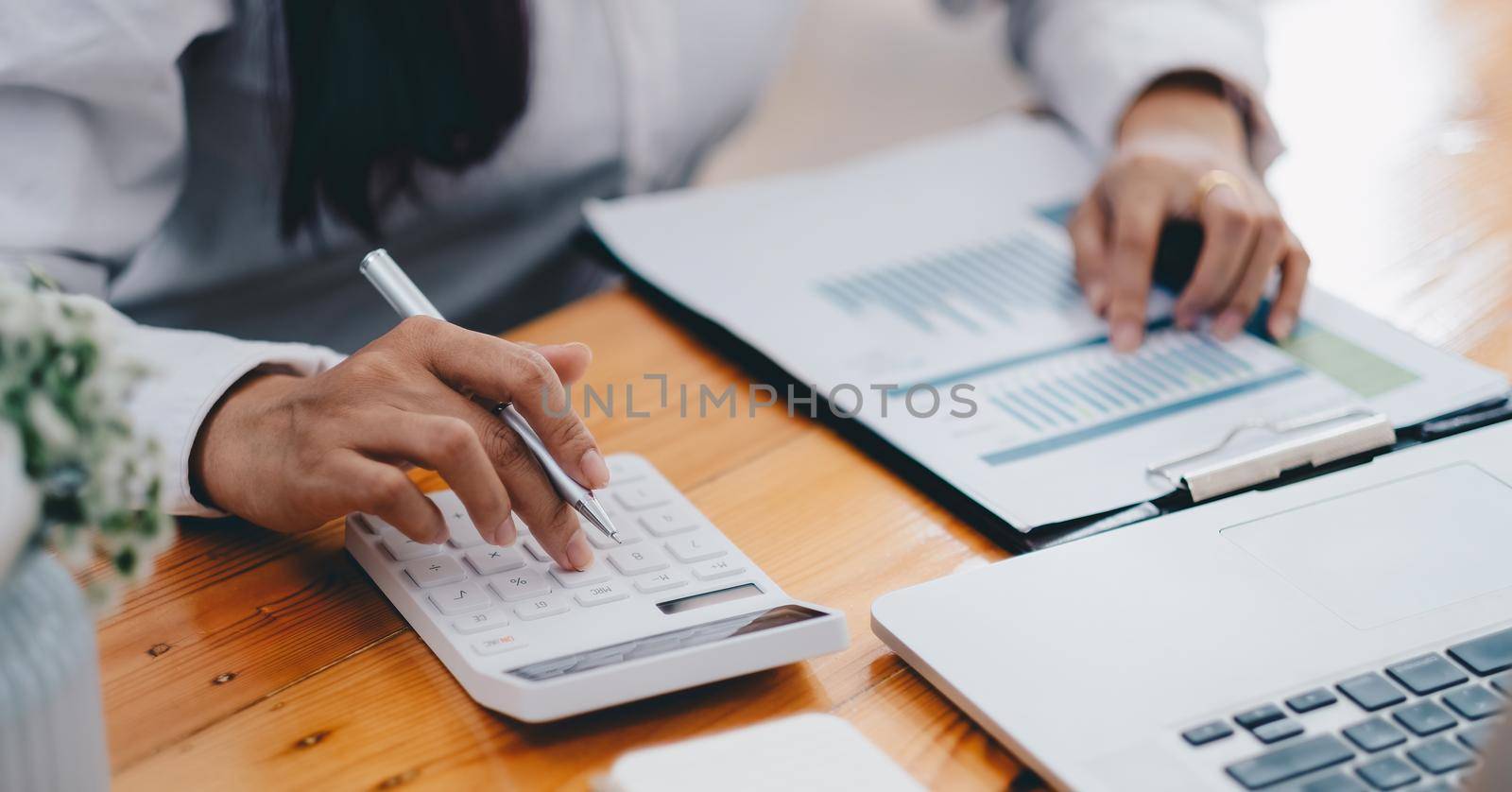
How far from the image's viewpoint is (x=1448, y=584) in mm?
436

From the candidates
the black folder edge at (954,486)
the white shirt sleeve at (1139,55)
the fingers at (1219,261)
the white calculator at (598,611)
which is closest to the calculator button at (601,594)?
the white calculator at (598,611)

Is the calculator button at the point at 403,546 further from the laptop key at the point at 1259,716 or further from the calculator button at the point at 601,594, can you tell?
the laptop key at the point at 1259,716

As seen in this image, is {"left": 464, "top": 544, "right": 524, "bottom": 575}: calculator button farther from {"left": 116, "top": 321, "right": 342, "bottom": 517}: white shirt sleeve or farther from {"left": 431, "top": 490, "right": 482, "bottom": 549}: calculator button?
{"left": 116, "top": 321, "right": 342, "bottom": 517}: white shirt sleeve

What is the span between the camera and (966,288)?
2.21 ft

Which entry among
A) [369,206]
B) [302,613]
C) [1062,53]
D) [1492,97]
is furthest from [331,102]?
[1492,97]

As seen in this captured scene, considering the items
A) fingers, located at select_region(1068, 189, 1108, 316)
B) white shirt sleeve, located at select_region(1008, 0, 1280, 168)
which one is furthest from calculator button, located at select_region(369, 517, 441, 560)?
white shirt sleeve, located at select_region(1008, 0, 1280, 168)

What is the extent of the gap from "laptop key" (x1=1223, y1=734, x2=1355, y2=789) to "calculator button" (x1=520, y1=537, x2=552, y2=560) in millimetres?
240

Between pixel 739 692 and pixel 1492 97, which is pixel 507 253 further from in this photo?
pixel 1492 97

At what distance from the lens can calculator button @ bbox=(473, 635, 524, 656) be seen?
40 centimetres

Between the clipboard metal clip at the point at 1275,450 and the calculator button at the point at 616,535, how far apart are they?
22 centimetres

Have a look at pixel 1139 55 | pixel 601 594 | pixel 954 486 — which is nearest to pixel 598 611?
pixel 601 594

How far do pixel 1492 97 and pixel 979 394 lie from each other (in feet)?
2.09

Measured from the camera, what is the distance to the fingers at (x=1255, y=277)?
0.64 meters

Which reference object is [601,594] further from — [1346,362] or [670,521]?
[1346,362]
